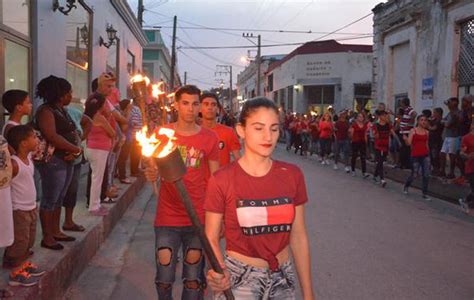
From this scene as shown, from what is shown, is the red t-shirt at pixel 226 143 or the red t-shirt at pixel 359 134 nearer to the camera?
the red t-shirt at pixel 226 143

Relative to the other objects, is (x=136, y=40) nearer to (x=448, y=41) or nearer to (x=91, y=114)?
(x=448, y=41)

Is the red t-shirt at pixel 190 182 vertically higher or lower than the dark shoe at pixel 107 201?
higher

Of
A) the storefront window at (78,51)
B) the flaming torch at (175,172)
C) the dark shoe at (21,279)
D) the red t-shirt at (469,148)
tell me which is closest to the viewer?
the flaming torch at (175,172)

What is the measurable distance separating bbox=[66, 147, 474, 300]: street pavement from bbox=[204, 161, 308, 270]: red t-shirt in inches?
97.8

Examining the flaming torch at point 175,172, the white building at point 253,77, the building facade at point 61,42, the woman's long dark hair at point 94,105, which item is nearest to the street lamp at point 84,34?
the building facade at point 61,42

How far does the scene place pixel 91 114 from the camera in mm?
6723

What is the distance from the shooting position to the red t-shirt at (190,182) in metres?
3.90

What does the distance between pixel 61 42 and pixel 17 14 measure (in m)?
1.96

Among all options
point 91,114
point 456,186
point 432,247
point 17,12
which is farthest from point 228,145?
point 456,186

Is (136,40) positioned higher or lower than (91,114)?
higher

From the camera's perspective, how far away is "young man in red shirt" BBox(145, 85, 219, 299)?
12.7 ft

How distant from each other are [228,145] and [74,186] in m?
1.91

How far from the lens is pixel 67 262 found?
4984 mm

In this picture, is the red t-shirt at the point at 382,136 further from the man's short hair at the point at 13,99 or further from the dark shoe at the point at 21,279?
the dark shoe at the point at 21,279
